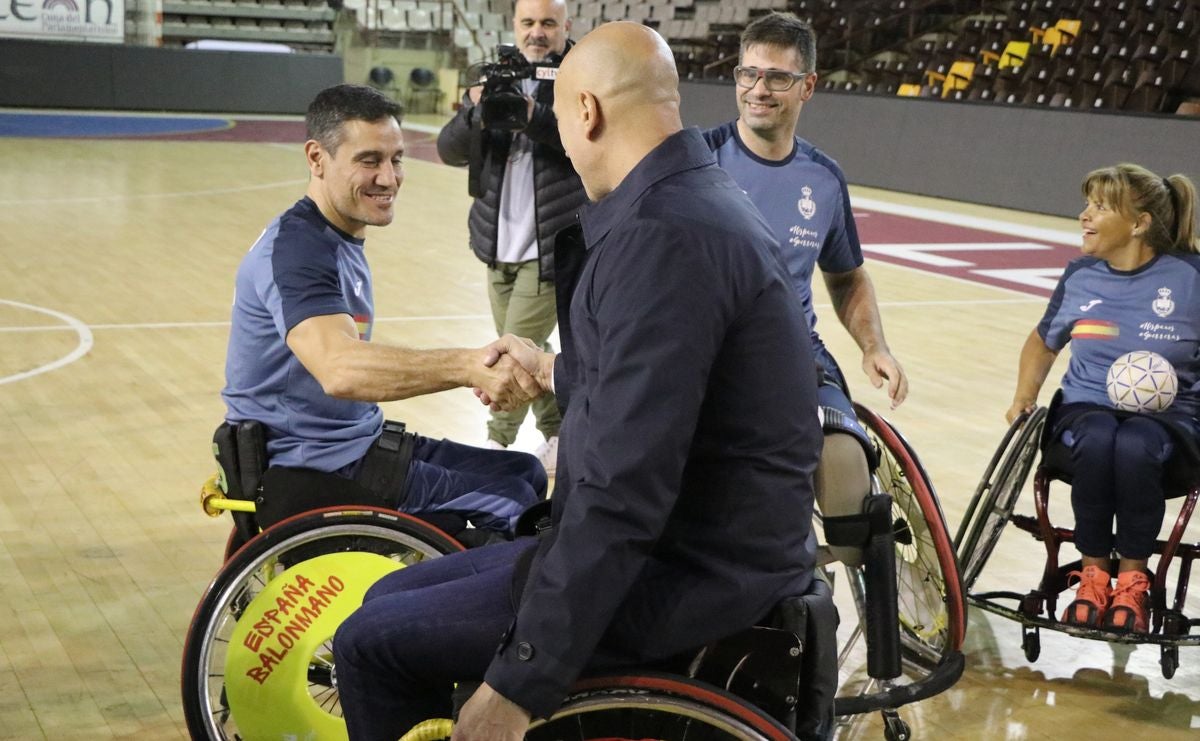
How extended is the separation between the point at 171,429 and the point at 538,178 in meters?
1.68

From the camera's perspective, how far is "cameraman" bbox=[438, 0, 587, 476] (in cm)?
491

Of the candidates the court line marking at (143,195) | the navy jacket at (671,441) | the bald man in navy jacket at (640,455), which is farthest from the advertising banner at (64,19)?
the navy jacket at (671,441)

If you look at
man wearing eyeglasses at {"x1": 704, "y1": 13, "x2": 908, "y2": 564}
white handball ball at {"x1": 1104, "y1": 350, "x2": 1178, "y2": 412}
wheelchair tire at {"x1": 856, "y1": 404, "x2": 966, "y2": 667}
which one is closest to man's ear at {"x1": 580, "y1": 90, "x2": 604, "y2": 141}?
wheelchair tire at {"x1": 856, "y1": 404, "x2": 966, "y2": 667}

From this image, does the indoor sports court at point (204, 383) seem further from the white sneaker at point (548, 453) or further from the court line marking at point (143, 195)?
the white sneaker at point (548, 453)

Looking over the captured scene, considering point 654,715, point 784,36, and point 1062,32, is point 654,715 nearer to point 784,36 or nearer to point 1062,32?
point 784,36

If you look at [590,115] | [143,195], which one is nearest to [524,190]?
[590,115]

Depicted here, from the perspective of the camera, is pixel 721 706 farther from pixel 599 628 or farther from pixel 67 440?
pixel 67 440

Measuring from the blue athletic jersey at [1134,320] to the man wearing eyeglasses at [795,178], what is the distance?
53cm

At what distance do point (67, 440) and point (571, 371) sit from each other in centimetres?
360

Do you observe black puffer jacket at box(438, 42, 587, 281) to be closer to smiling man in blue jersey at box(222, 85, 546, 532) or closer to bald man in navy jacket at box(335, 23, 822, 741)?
smiling man in blue jersey at box(222, 85, 546, 532)

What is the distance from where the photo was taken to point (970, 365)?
6988 mm

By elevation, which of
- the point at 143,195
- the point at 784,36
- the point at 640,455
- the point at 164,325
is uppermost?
the point at 784,36

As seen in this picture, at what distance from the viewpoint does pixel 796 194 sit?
3633 millimetres

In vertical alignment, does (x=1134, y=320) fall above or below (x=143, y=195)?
above
